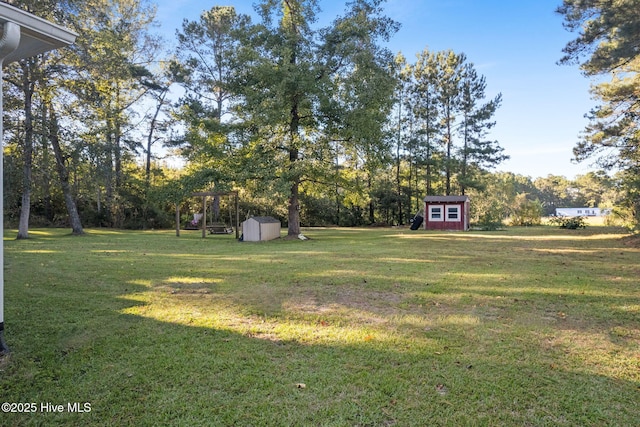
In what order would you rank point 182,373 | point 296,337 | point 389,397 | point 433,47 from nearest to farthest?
point 389,397
point 182,373
point 296,337
point 433,47

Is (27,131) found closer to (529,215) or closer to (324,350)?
(324,350)

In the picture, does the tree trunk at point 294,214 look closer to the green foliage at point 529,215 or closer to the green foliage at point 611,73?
the green foliage at point 611,73

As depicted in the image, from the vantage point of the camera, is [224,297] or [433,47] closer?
[224,297]

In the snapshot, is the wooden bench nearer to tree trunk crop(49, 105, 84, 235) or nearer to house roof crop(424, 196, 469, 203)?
tree trunk crop(49, 105, 84, 235)

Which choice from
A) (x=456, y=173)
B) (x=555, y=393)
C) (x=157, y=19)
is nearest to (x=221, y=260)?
(x=555, y=393)

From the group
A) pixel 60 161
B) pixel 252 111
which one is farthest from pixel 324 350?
pixel 60 161

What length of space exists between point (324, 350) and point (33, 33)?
4017 millimetres

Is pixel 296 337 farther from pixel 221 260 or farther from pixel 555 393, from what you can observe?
pixel 221 260

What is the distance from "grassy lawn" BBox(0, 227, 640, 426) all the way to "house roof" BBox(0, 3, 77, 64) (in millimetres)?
2863

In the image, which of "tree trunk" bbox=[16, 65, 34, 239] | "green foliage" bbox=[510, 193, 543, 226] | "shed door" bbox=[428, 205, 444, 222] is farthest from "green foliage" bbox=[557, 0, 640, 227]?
"tree trunk" bbox=[16, 65, 34, 239]

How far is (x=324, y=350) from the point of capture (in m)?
3.24

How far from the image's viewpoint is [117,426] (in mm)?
2170

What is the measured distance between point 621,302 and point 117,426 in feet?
19.2

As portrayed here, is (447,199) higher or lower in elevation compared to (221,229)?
higher
